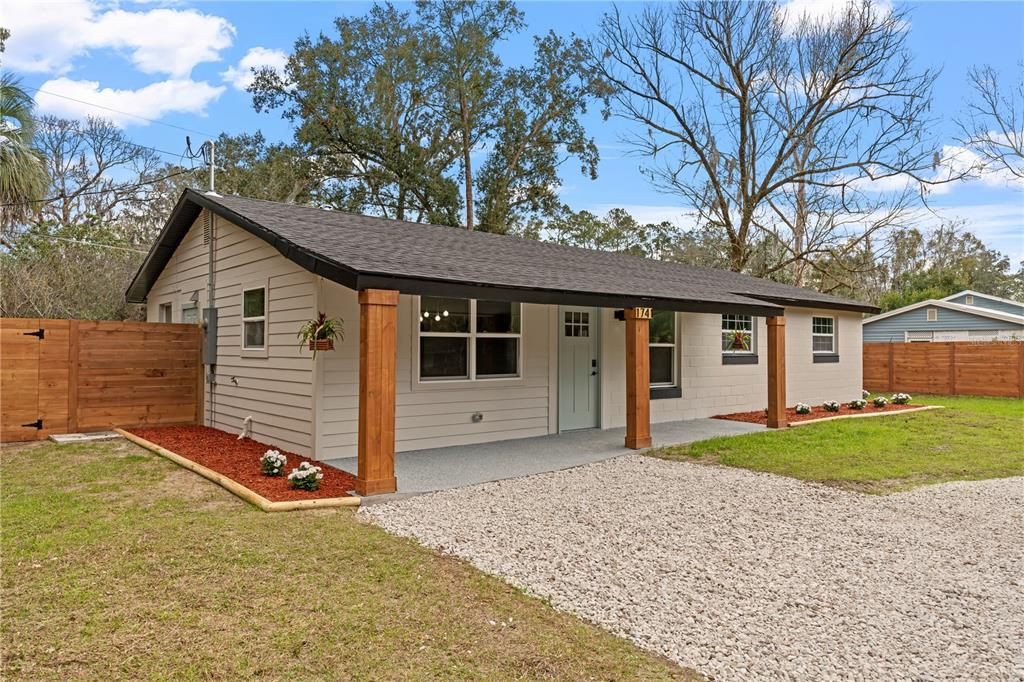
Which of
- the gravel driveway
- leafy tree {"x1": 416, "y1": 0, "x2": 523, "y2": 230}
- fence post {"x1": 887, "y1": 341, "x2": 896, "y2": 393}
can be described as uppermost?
leafy tree {"x1": 416, "y1": 0, "x2": 523, "y2": 230}

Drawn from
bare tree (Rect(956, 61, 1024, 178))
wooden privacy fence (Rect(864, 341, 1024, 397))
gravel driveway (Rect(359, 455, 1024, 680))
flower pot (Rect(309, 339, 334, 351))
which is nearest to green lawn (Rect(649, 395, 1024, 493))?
gravel driveway (Rect(359, 455, 1024, 680))

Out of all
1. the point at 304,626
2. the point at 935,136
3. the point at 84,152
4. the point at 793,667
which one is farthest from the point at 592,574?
the point at 84,152

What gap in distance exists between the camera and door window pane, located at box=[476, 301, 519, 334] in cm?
823

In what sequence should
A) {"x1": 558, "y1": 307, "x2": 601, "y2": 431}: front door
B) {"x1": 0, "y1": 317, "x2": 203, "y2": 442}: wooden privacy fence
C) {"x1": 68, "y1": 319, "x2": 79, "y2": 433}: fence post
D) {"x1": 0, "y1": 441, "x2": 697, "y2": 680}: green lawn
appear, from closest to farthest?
{"x1": 0, "y1": 441, "x2": 697, "y2": 680}: green lawn → {"x1": 0, "y1": 317, "x2": 203, "y2": 442}: wooden privacy fence → {"x1": 68, "y1": 319, "x2": 79, "y2": 433}: fence post → {"x1": 558, "y1": 307, "x2": 601, "y2": 431}: front door

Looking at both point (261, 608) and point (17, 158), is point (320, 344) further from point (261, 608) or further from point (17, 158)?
point (17, 158)

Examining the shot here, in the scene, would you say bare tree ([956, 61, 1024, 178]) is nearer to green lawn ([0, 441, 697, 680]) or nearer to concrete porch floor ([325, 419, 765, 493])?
concrete porch floor ([325, 419, 765, 493])

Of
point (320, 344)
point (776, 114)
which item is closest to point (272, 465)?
point (320, 344)

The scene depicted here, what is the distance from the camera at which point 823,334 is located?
13.9m

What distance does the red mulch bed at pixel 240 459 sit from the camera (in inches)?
216

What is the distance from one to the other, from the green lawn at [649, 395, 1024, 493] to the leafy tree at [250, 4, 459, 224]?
14.7m

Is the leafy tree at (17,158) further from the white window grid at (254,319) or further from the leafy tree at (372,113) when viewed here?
the white window grid at (254,319)

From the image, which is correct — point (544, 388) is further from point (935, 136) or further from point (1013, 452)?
point (935, 136)

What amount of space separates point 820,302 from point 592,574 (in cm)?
1148

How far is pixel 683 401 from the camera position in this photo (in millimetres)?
11078
